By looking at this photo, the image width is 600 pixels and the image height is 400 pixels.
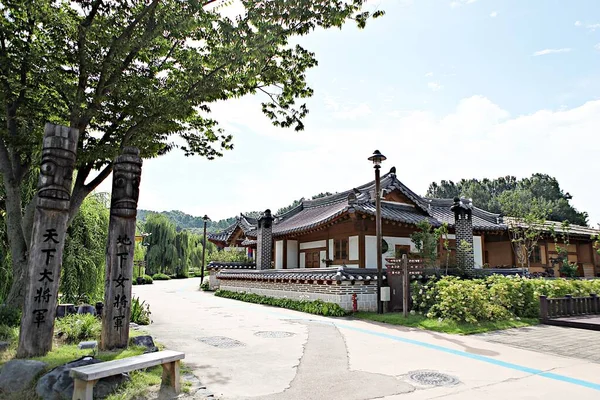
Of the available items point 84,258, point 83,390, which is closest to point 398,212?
point 84,258

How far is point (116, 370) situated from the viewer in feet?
14.7

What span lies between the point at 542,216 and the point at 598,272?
8.08m

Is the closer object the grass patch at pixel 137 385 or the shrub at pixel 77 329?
the grass patch at pixel 137 385

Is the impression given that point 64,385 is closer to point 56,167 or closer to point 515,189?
point 56,167

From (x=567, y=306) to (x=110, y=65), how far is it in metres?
13.3

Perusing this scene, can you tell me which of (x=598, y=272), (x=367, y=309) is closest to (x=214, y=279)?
(x=367, y=309)

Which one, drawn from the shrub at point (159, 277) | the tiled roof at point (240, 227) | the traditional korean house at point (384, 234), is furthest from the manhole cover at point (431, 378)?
the shrub at point (159, 277)

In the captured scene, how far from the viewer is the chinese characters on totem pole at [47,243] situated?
6117mm

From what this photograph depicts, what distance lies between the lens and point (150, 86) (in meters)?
8.38

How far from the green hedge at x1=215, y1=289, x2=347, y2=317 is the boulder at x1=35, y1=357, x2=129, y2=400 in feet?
30.5

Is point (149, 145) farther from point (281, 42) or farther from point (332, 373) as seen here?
point (332, 373)

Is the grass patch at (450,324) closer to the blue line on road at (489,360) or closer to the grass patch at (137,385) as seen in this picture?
the blue line on road at (489,360)

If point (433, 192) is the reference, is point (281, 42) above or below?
below

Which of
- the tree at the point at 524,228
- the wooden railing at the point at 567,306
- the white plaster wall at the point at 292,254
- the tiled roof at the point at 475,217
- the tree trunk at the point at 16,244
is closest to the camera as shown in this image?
the tree trunk at the point at 16,244
